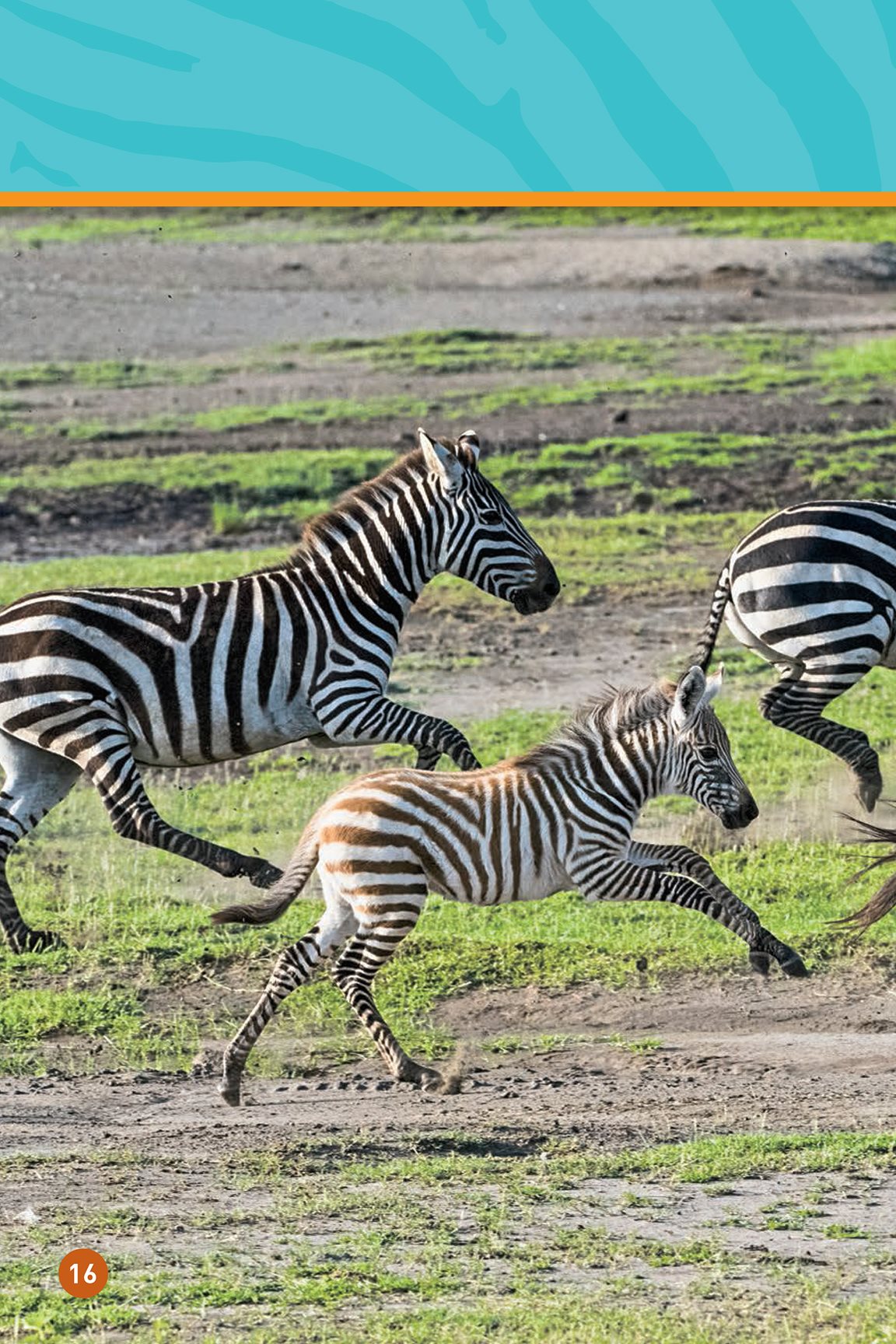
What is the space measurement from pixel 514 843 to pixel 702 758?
868 millimetres

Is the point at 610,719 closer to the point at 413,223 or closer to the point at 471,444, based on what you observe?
the point at 471,444

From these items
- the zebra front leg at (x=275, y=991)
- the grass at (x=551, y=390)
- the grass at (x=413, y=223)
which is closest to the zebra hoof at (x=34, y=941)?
the zebra front leg at (x=275, y=991)

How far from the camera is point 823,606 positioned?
10.7 m

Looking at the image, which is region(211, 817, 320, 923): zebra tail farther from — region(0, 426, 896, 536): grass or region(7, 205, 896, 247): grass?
region(7, 205, 896, 247): grass

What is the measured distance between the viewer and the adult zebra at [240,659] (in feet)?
29.2

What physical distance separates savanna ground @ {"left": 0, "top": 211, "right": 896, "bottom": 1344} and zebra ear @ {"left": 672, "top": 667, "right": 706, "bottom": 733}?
1249 millimetres

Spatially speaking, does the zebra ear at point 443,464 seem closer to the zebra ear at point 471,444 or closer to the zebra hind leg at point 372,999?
the zebra ear at point 471,444

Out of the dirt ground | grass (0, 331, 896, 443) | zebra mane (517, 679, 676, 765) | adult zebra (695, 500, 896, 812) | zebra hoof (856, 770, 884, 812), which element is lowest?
the dirt ground

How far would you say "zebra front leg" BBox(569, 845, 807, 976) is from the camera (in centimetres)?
812

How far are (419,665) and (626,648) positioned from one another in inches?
57.3

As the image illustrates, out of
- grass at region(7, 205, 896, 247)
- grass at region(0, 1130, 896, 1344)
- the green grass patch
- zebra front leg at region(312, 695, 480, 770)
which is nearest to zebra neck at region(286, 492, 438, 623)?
zebra front leg at region(312, 695, 480, 770)

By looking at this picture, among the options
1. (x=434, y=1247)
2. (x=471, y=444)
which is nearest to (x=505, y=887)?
(x=434, y=1247)

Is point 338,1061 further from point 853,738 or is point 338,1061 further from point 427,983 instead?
point 853,738

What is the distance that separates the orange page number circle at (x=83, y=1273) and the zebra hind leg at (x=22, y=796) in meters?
3.34
